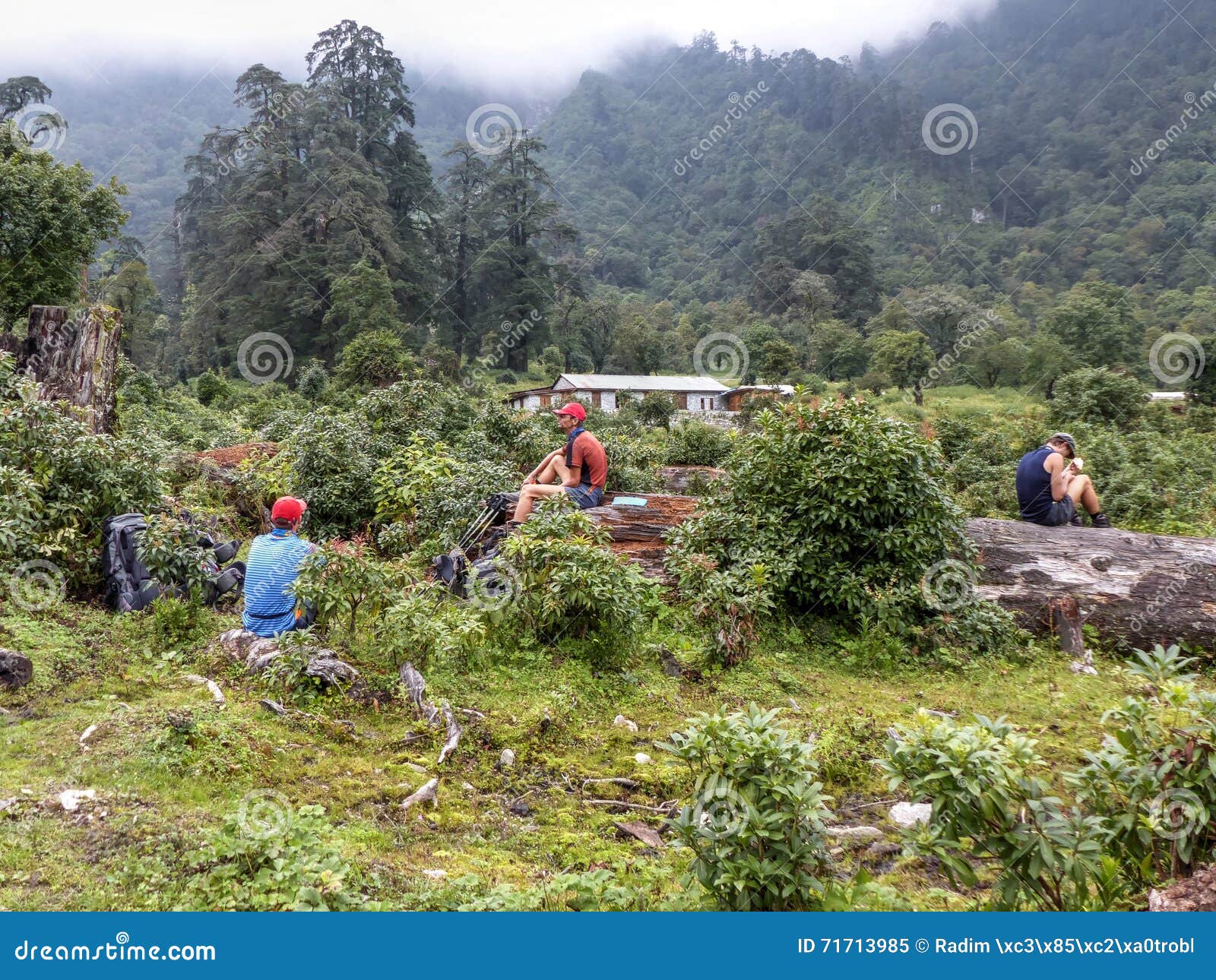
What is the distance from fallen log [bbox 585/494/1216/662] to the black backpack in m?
3.63

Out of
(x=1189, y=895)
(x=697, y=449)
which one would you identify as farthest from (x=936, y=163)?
(x=1189, y=895)

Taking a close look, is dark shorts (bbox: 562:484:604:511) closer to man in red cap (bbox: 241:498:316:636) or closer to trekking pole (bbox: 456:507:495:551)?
trekking pole (bbox: 456:507:495:551)

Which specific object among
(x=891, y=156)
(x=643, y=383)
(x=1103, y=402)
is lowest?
(x=1103, y=402)

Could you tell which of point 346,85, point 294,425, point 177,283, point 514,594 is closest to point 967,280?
point 346,85

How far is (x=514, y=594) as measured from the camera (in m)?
6.18

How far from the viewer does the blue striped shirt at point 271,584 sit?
5.68 m

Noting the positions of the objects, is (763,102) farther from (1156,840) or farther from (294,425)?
(1156,840)

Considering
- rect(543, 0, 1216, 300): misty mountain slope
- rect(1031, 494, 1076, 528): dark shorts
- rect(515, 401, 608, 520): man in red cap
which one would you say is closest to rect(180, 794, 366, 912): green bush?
rect(515, 401, 608, 520): man in red cap

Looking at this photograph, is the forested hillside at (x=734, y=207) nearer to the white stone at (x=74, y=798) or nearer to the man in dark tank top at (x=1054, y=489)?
the man in dark tank top at (x=1054, y=489)

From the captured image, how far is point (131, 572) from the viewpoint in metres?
6.65

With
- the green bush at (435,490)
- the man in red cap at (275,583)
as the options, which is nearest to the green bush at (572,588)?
the man in red cap at (275,583)

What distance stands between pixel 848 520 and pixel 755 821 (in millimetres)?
4760

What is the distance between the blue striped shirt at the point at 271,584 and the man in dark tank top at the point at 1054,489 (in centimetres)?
702

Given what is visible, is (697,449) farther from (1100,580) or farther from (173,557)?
(173,557)
